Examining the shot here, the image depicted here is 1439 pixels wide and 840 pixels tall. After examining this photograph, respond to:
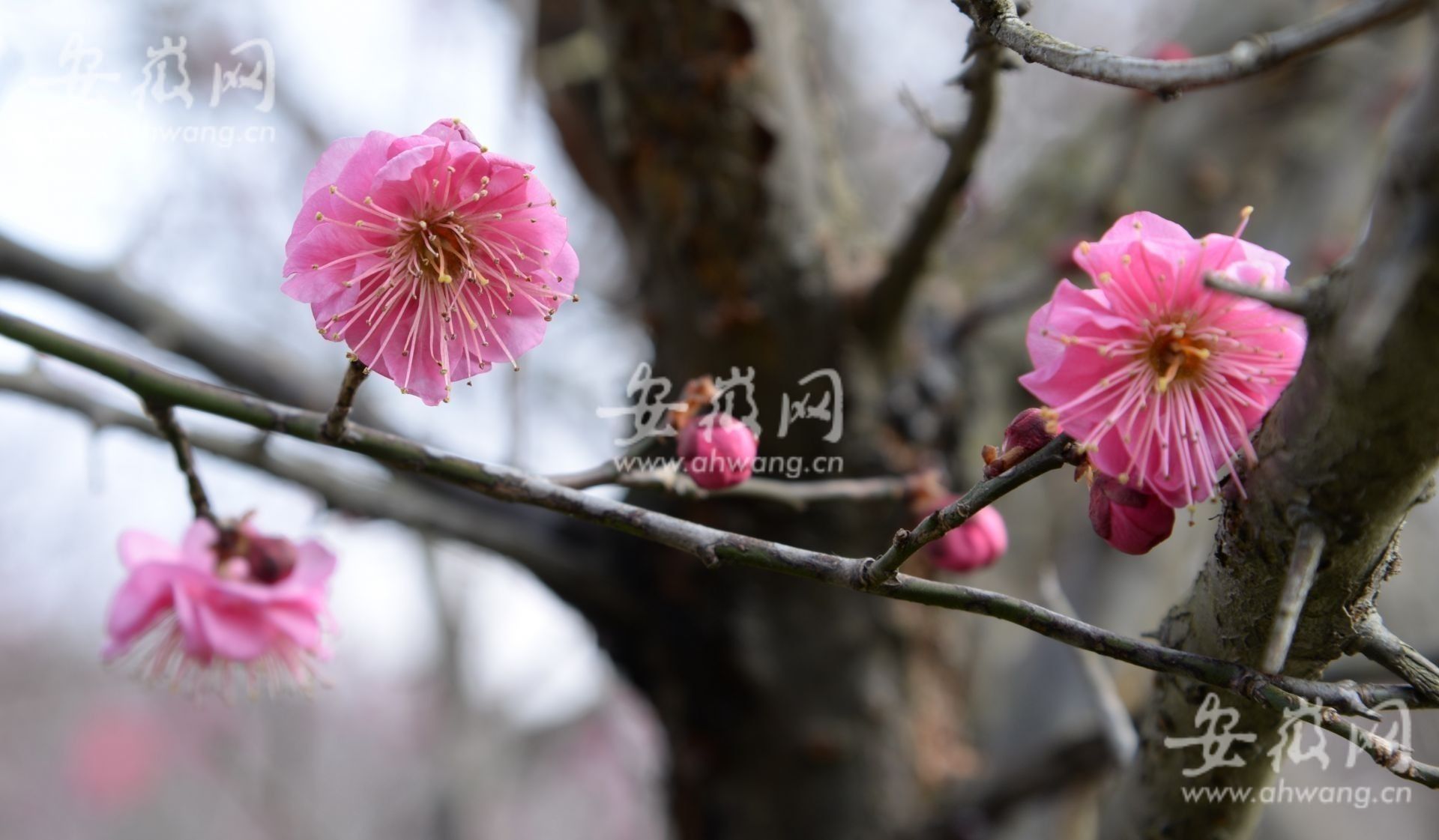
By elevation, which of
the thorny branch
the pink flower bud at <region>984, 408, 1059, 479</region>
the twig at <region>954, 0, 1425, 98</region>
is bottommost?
the thorny branch

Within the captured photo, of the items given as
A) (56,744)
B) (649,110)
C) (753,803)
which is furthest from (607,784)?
(649,110)

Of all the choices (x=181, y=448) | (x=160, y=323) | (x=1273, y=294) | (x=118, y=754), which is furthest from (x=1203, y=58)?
(x=118, y=754)

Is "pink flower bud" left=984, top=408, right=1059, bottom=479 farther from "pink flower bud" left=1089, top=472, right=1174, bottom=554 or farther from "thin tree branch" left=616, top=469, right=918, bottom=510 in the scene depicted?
"thin tree branch" left=616, top=469, right=918, bottom=510

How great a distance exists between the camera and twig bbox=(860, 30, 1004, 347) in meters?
1.20

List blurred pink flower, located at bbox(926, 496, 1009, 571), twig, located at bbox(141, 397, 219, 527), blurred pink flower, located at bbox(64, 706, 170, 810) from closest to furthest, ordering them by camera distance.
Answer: twig, located at bbox(141, 397, 219, 527)
blurred pink flower, located at bbox(926, 496, 1009, 571)
blurred pink flower, located at bbox(64, 706, 170, 810)

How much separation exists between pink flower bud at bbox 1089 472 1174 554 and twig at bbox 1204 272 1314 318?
228 mm

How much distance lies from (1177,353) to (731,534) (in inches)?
18.8

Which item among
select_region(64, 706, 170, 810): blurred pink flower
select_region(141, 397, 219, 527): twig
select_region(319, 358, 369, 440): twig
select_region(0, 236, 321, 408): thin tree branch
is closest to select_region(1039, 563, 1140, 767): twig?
select_region(319, 358, 369, 440): twig

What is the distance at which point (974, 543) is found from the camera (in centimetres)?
134

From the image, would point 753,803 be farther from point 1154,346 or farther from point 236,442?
point 1154,346

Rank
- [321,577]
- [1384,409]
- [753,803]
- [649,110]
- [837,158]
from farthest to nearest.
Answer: [837,158]
[753,803]
[649,110]
[321,577]
[1384,409]

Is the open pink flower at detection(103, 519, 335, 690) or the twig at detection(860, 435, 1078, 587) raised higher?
the twig at detection(860, 435, 1078, 587)

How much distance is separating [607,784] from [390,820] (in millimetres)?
3989

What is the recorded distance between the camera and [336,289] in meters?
0.93
